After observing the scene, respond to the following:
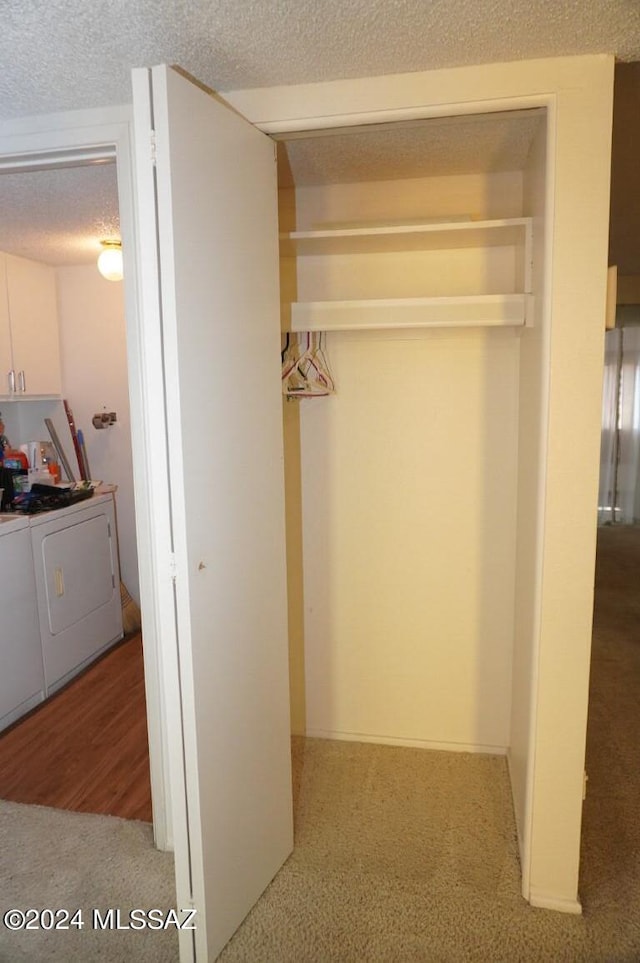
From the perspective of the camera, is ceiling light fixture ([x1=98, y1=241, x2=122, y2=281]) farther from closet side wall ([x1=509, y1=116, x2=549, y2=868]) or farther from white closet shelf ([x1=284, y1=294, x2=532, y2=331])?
closet side wall ([x1=509, y1=116, x2=549, y2=868])

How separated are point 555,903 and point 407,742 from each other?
2.93 ft

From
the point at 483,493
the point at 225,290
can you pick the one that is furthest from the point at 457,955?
the point at 225,290

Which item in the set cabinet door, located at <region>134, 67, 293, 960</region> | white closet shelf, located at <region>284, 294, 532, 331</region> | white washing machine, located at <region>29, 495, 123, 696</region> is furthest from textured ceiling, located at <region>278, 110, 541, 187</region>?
white washing machine, located at <region>29, 495, 123, 696</region>

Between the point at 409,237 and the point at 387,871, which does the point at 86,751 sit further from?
the point at 409,237

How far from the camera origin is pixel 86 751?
2713 mm

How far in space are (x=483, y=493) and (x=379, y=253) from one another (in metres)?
1.01

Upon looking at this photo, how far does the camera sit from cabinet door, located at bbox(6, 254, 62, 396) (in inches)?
140

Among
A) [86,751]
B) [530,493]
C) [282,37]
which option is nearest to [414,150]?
[282,37]

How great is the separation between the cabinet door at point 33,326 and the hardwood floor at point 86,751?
1.76 m

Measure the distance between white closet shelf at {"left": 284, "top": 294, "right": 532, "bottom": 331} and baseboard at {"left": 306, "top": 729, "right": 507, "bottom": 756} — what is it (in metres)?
1.68

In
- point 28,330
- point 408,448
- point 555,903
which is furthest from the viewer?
point 28,330

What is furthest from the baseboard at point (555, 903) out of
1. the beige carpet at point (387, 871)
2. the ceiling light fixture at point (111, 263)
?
the ceiling light fixture at point (111, 263)

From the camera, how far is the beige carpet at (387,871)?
1.70 metres

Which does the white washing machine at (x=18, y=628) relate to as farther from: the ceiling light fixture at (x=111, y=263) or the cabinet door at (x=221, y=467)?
the cabinet door at (x=221, y=467)
